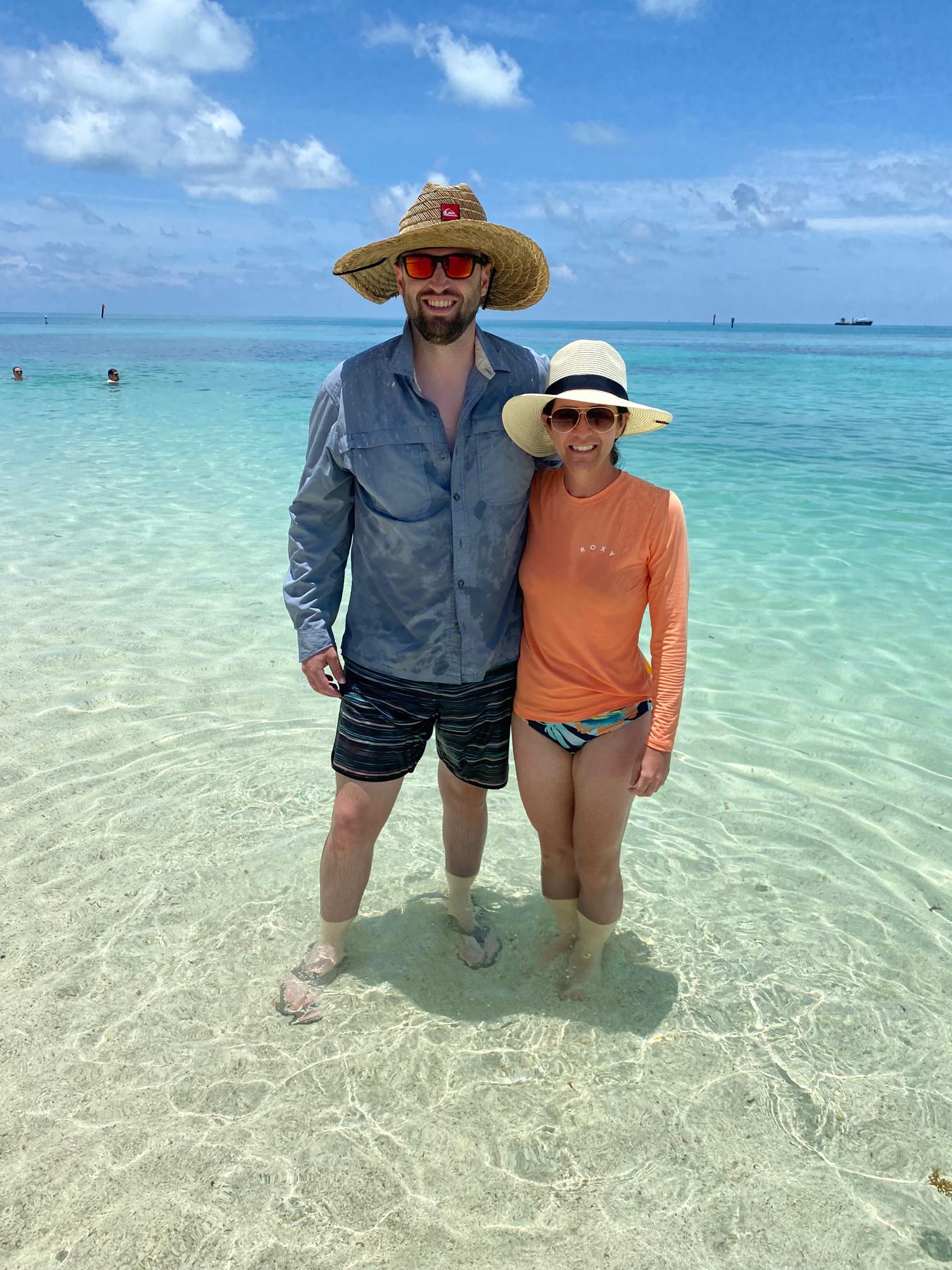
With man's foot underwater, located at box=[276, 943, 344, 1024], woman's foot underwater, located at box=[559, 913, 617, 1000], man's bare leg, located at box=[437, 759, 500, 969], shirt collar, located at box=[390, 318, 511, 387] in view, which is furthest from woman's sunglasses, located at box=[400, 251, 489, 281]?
man's foot underwater, located at box=[276, 943, 344, 1024]

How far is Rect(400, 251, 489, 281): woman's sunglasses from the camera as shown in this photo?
2873mm

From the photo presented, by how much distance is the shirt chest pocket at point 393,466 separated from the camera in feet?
9.61

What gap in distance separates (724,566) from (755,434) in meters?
12.4

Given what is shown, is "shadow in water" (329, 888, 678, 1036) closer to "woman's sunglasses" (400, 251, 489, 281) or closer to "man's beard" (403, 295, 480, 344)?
"man's beard" (403, 295, 480, 344)

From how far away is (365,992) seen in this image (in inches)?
131

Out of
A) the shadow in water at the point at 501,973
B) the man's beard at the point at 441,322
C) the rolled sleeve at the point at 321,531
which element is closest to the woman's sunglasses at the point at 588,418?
the man's beard at the point at 441,322

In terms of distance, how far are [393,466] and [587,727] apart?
1055 millimetres

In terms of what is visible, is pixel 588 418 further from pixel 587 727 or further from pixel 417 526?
pixel 587 727

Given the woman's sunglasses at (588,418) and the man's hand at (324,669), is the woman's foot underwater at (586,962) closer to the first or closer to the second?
the man's hand at (324,669)

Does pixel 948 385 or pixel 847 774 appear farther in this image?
pixel 948 385

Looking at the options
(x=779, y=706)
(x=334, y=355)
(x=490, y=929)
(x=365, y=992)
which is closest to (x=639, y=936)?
(x=490, y=929)

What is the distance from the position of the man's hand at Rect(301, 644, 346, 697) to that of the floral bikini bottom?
2.31ft

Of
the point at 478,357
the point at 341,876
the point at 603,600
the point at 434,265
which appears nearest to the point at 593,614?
the point at 603,600

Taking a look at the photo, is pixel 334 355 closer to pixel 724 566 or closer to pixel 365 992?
pixel 724 566
